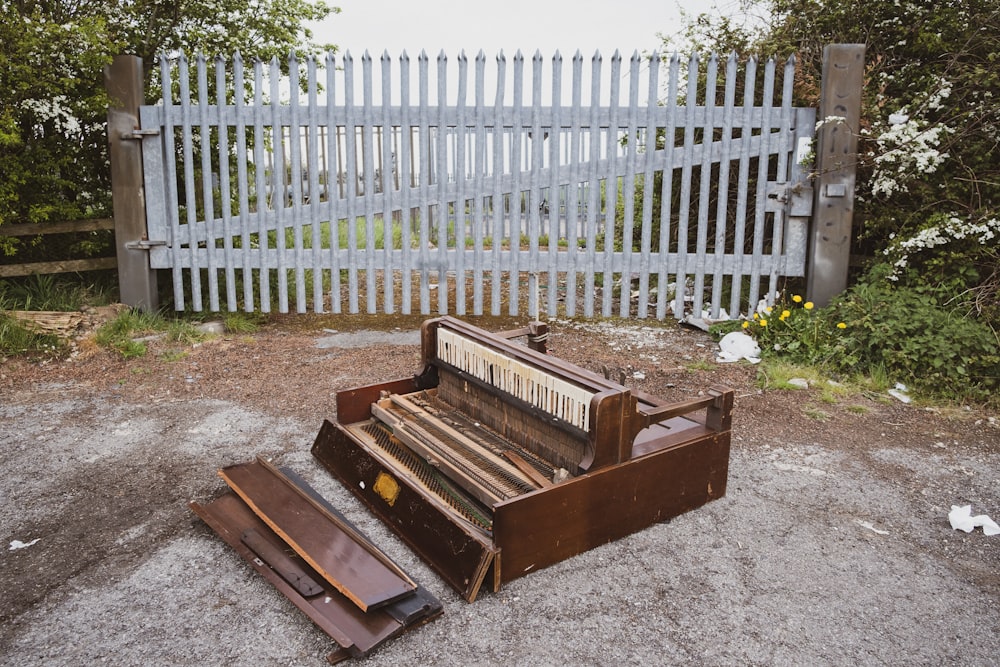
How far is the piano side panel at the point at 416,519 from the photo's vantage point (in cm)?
288

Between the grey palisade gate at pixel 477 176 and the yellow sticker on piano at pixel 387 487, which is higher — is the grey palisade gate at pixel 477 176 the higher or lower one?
the higher one

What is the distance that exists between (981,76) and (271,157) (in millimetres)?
5998

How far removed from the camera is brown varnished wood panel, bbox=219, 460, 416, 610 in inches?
109

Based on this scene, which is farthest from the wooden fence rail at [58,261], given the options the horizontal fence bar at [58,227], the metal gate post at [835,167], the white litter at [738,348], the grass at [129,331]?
the metal gate post at [835,167]

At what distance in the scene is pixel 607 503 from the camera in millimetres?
3217

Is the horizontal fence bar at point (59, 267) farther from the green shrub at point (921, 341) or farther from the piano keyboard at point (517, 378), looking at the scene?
the green shrub at point (921, 341)

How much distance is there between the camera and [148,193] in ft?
22.5

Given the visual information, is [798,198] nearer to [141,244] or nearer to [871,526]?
[871,526]

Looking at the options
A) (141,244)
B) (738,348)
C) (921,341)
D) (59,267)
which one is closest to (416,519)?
(738,348)

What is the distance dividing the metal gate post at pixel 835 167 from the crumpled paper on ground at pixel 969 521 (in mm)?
3189

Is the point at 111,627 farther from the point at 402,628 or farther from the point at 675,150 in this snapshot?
the point at 675,150

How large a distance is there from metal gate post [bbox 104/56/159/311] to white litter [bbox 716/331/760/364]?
5.19 meters

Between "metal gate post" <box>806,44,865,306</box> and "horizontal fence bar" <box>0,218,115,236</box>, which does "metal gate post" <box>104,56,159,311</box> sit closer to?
"horizontal fence bar" <box>0,218,115,236</box>

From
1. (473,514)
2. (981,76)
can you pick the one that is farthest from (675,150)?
(473,514)
